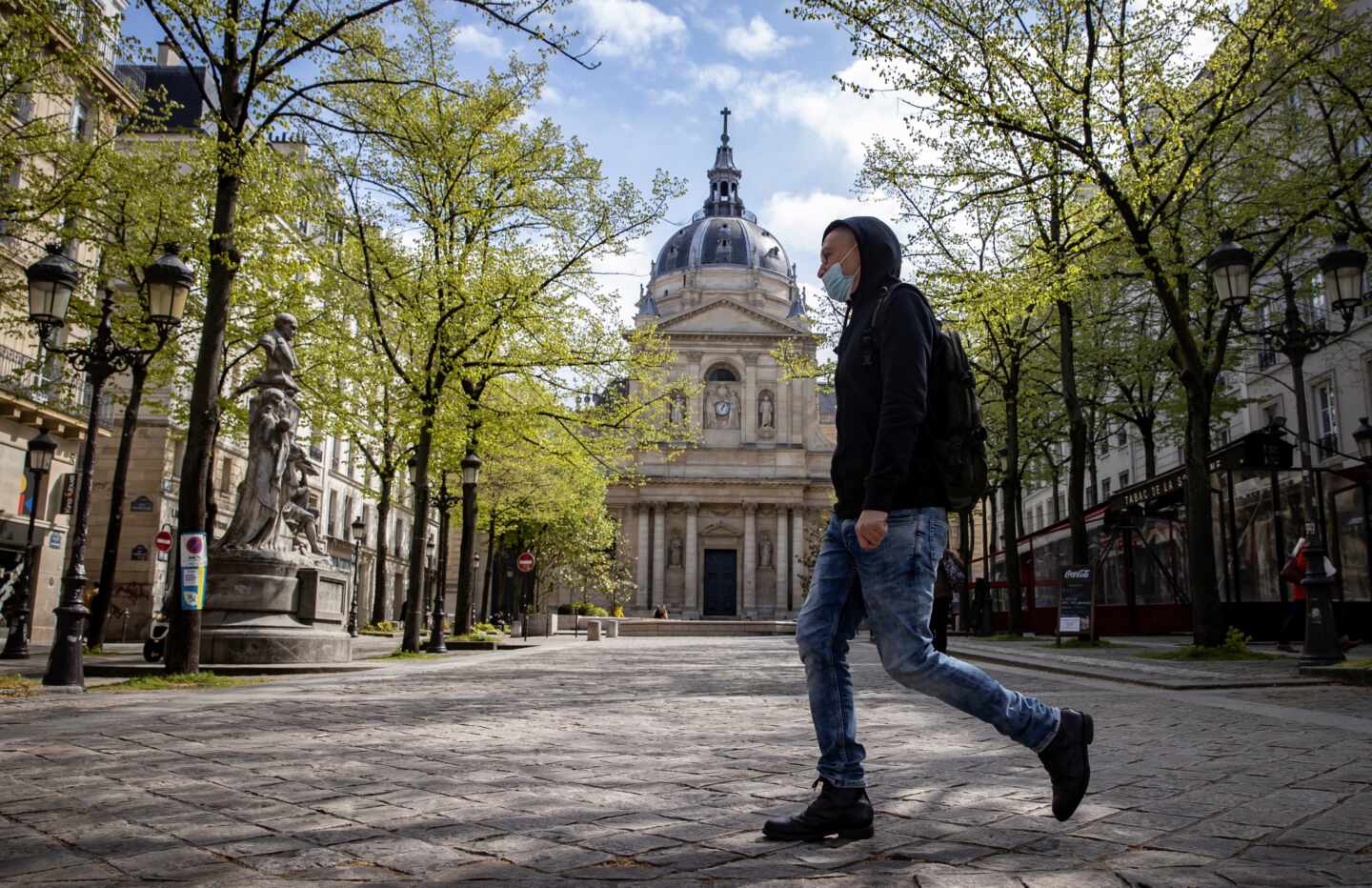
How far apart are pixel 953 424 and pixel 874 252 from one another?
2.57ft

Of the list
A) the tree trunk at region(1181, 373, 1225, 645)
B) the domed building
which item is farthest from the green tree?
the domed building

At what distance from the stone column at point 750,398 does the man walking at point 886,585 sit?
63331 mm

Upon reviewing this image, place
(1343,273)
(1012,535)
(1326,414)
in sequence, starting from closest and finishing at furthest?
(1343,273)
(1012,535)
(1326,414)

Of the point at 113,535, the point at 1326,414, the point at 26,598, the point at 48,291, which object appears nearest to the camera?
the point at 48,291

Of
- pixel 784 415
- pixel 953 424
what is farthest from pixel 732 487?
pixel 953 424

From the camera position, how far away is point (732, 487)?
66000 millimetres

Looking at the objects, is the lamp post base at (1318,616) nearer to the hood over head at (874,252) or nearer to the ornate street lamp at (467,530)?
the hood over head at (874,252)

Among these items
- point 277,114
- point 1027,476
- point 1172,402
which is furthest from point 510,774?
point 1027,476

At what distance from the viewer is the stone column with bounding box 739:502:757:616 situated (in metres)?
64.6

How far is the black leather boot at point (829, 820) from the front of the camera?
11.2ft

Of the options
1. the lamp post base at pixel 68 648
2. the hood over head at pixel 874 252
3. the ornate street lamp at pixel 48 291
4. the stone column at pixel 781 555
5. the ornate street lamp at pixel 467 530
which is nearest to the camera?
the hood over head at pixel 874 252

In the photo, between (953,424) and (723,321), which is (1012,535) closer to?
(953,424)

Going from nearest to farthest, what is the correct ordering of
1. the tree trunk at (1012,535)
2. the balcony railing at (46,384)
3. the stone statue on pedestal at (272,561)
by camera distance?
the stone statue on pedestal at (272,561), the balcony railing at (46,384), the tree trunk at (1012,535)

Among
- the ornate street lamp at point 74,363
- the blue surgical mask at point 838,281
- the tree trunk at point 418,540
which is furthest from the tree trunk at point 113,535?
the blue surgical mask at point 838,281
